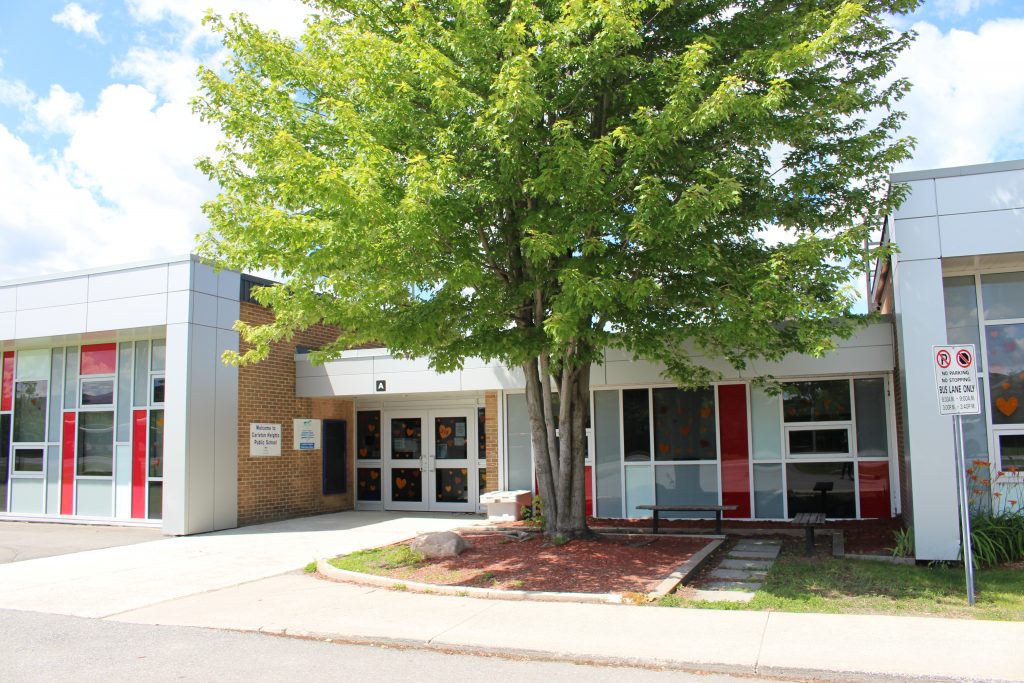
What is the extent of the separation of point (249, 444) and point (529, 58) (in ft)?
33.2

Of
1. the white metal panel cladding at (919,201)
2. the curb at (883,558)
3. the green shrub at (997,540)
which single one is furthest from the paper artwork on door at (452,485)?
the white metal panel cladding at (919,201)

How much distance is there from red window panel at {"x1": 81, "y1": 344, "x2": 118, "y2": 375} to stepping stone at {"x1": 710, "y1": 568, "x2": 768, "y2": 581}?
12.8 m

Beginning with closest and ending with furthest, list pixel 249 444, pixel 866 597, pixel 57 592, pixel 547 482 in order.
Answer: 1. pixel 866 597
2. pixel 57 592
3. pixel 547 482
4. pixel 249 444

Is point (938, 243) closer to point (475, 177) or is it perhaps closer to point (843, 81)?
point (843, 81)

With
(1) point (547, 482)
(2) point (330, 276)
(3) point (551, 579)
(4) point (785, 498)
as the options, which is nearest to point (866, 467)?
(4) point (785, 498)

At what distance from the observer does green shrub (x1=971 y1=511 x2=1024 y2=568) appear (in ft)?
31.2

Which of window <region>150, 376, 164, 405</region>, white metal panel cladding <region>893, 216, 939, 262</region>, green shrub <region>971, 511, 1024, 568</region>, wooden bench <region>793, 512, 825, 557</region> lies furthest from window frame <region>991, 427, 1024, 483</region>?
window <region>150, 376, 164, 405</region>

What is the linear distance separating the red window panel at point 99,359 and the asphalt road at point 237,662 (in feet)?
30.7

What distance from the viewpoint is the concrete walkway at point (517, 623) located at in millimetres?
6223

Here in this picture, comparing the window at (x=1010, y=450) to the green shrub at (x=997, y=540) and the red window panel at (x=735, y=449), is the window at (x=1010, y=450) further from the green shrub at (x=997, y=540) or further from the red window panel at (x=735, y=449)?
the red window panel at (x=735, y=449)

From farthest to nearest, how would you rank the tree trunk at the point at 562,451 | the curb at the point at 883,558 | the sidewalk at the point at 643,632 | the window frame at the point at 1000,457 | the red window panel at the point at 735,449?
1. the red window panel at the point at 735,449
2. the tree trunk at the point at 562,451
3. the window frame at the point at 1000,457
4. the curb at the point at 883,558
5. the sidewalk at the point at 643,632

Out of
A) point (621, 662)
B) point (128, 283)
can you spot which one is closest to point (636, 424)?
point (621, 662)

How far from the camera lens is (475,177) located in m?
9.28

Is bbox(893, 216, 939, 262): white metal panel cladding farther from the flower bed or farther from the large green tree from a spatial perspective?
the flower bed
